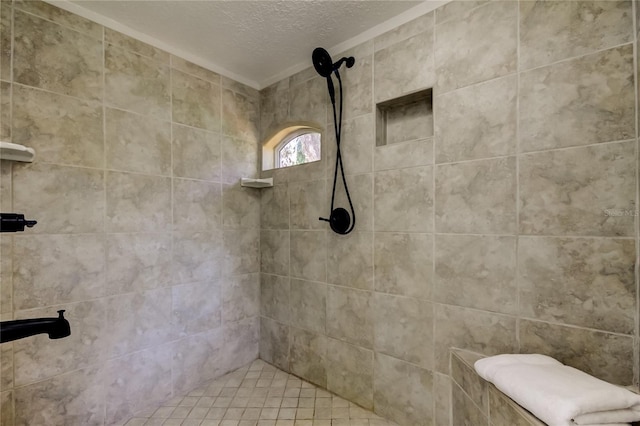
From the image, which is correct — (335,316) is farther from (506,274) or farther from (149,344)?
(149,344)

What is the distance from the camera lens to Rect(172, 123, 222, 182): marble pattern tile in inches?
69.5

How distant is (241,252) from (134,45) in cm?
143

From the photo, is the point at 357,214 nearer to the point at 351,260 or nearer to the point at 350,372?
the point at 351,260

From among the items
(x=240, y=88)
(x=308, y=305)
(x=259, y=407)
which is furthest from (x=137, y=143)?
(x=259, y=407)

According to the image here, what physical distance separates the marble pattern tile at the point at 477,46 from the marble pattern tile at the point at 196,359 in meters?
2.04

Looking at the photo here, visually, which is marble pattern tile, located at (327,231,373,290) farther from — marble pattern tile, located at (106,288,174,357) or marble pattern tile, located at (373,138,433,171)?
marble pattern tile, located at (106,288,174,357)

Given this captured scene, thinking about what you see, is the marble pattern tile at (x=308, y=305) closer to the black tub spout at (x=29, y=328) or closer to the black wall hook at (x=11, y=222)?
the black tub spout at (x=29, y=328)

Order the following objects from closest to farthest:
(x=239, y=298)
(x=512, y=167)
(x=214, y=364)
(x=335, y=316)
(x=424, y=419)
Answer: (x=512, y=167)
(x=424, y=419)
(x=335, y=316)
(x=214, y=364)
(x=239, y=298)

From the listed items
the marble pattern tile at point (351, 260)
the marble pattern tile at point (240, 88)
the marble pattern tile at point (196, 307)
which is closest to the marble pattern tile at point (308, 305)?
the marble pattern tile at point (351, 260)

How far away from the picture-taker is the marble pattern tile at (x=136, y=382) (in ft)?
4.85

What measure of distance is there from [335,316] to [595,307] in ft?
3.92

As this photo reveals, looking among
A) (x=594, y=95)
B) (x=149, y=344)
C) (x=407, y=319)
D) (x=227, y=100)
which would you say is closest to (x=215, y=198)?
(x=227, y=100)

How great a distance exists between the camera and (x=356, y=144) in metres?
1.64

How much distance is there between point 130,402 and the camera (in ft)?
5.05
